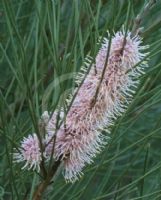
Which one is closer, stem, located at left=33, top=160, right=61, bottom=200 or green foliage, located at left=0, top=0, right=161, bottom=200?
green foliage, located at left=0, top=0, right=161, bottom=200

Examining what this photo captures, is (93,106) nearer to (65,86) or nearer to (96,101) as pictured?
(96,101)

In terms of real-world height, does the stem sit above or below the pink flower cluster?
below

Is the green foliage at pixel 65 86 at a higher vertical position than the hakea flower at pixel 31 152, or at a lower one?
higher

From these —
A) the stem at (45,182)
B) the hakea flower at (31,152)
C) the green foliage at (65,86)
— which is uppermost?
the green foliage at (65,86)

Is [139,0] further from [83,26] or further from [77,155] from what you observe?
[77,155]

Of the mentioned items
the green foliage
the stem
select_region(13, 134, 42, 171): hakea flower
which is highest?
the green foliage

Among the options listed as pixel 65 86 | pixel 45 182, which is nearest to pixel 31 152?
pixel 45 182

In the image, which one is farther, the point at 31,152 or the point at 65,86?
the point at 65,86
